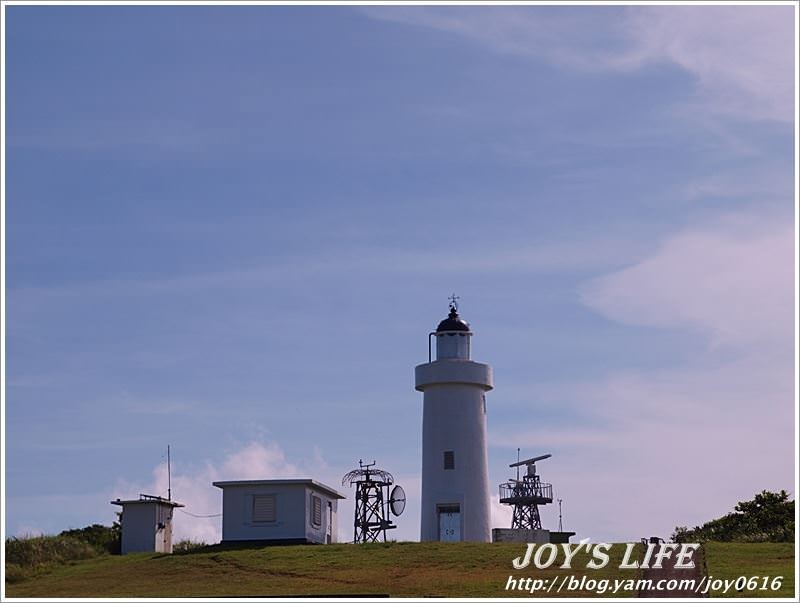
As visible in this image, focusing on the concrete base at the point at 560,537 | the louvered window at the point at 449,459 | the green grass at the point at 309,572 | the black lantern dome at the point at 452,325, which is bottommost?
the green grass at the point at 309,572

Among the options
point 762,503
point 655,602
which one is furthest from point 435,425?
point 655,602

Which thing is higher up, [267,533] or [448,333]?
[448,333]

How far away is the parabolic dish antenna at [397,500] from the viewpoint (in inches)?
2146

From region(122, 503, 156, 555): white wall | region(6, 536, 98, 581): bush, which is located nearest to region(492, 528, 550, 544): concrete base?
region(122, 503, 156, 555): white wall

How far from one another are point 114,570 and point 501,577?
12.5 metres

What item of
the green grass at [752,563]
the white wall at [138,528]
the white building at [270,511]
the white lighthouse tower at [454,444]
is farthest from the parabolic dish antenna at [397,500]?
the green grass at [752,563]

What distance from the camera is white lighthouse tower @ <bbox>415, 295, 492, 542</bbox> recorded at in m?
51.2

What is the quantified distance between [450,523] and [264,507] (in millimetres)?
7661

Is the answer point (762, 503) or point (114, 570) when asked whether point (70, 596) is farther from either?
point (762, 503)

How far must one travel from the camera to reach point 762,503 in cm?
5462

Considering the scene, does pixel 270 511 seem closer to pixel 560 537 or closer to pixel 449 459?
pixel 449 459

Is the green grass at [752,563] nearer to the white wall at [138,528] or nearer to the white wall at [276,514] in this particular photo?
the white wall at [276,514]

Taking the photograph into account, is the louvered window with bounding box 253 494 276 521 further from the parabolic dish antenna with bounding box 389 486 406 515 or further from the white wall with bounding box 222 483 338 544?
the parabolic dish antenna with bounding box 389 486 406 515

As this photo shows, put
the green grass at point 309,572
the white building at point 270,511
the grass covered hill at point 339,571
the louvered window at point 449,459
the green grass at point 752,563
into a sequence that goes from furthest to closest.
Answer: the louvered window at point 449,459 < the white building at point 270,511 < the green grass at point 309,572 < the grass covered hill at point 339,571 < the green grass at point 752,563
